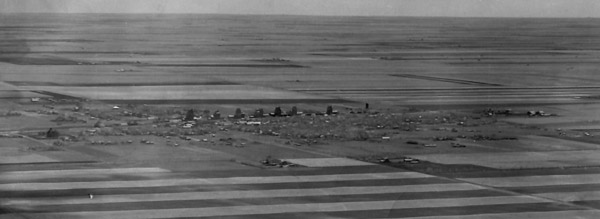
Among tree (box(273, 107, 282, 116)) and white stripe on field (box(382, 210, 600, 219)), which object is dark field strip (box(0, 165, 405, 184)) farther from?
tree (box(273, 107, 282, 116))

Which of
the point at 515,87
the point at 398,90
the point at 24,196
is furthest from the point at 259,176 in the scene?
the point at 515,87

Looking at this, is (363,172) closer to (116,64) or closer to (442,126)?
(442,126)

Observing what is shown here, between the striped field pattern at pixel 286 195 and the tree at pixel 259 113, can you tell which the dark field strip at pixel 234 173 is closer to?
the striped field pattern at pixel 286 195

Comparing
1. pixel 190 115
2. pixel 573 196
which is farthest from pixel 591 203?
pixel 190 115

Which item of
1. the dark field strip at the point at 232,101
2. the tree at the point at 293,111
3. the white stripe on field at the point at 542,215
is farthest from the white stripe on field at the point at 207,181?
the dark field strip at the point at 232,101

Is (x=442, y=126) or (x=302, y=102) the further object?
(x=302, y=102)
